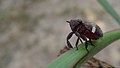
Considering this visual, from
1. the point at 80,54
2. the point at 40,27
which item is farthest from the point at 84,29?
the point at 40,27

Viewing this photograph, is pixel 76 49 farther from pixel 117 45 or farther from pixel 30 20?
pixel 30 20

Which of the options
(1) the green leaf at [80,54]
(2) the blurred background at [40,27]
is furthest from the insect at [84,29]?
(2) the blurred background at [40,27]

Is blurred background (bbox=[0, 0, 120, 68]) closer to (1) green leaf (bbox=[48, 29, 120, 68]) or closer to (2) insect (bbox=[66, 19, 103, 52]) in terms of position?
(2) insect (bbox=[66, 19, 103, 52])

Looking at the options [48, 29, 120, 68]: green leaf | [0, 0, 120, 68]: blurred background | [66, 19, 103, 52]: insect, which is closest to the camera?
[48, 29, 120, 68]: green leaf

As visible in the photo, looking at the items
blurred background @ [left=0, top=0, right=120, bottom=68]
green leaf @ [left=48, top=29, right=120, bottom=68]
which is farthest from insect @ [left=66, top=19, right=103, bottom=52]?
blurred background @ [left=0, top=0, right=120, bottom=68]

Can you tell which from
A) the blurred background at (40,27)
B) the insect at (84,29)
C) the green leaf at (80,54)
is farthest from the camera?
the blurred background at (40,27)

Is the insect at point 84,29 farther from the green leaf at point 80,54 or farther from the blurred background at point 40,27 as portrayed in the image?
the blurred background at point 40,27

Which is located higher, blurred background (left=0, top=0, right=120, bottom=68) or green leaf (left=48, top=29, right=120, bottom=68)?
blurred background (left=0, top=0, right=120, bottom=68)
